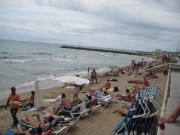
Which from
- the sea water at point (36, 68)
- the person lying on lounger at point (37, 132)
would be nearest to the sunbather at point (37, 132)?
the person lying on lounger at point (37, 132)

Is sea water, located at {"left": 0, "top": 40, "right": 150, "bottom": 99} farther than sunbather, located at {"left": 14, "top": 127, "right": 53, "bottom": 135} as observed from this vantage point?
Yes

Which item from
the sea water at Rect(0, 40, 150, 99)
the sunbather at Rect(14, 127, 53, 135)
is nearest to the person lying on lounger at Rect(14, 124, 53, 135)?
the sunbather at Rect(14, 127, 53, 135)

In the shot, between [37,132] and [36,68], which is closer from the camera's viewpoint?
[37,132]

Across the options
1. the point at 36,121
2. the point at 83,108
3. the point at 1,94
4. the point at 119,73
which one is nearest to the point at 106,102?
the point at 83,108

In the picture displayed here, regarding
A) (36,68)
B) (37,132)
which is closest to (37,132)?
(37,132)

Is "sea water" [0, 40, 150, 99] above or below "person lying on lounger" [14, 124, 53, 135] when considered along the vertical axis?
below

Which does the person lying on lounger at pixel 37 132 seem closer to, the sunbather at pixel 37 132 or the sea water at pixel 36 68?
the sunbather at pixel 37 132

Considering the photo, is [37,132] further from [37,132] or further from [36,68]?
[36,68]

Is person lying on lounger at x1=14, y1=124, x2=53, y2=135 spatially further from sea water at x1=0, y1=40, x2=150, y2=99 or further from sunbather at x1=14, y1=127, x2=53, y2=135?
sea water at x1=0, y1=40, x2=150, y2=99

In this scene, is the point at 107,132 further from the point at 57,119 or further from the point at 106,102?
the point at 106,102

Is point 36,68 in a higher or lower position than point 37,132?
lower

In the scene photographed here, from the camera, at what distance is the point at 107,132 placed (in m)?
8.50

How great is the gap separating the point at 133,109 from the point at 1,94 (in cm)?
1221

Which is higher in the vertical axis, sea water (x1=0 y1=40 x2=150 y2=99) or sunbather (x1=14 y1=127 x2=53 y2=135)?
sunbather (x1=14 y1=127 x2=53 y2=135)
